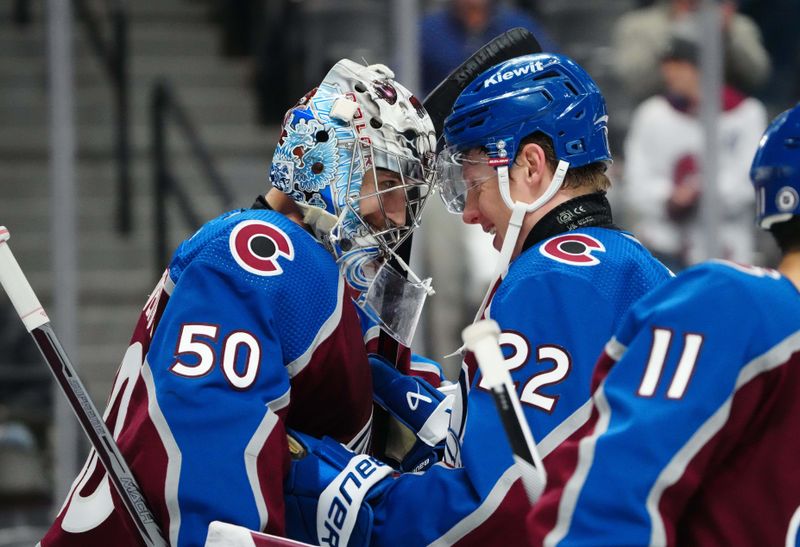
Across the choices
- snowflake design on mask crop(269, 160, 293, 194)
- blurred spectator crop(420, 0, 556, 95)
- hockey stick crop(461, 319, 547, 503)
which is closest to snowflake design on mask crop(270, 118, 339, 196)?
snowflake design on mask crop(269, 160, 293, 194)

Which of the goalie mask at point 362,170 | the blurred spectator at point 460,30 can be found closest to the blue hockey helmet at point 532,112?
the goalie mask at point 362,170

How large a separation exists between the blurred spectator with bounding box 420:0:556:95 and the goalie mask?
2.87 metres

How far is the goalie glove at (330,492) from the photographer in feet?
8.48

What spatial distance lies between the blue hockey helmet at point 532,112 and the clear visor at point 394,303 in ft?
1.31

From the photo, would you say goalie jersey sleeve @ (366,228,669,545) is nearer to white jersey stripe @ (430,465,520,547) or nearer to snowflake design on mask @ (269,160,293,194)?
white jersey stripe @ (430,465,520,547)

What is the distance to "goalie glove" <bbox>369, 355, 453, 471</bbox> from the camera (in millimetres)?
3021

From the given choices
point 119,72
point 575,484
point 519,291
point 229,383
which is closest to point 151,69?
point 119,72

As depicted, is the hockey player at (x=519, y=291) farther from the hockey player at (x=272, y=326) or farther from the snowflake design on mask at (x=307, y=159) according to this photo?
the snowflake design on mask at (x=307, y=159)

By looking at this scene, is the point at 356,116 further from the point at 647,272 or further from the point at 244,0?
the point at 244,0

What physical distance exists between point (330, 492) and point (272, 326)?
A: 0.34m

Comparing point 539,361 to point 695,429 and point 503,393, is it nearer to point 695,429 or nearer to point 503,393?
point 503,393

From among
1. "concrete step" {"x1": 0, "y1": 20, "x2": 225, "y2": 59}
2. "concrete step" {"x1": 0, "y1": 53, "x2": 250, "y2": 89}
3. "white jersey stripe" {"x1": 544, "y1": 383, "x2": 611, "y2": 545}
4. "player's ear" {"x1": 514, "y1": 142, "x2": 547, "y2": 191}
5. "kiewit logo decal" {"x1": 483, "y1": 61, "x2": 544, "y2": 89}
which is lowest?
"white jersey stripe" {"x1": 544, "y1": 383, "x2": 611, "y2": 545}

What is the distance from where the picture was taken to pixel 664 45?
21.5 ft

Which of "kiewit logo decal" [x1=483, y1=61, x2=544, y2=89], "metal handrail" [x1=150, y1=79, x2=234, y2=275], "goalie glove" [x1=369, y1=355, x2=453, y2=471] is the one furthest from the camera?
"metal handrail" [x1=150, y1=79, x2=234, y2=275]
